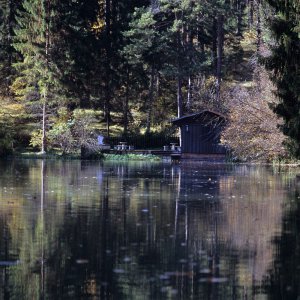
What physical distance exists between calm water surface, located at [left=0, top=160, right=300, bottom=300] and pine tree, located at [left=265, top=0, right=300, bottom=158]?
277cm

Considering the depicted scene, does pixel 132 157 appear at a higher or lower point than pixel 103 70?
lower

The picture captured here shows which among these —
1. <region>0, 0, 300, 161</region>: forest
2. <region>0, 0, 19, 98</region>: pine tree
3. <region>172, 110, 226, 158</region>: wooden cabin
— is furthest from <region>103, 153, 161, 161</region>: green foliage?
<region>0, 0, 19, 98</region>: pine tree

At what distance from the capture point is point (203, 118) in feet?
206

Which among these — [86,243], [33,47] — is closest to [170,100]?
[33,47]

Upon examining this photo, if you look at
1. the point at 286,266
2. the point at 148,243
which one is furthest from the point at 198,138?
the point at 286,266

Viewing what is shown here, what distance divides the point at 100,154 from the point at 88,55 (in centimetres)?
1210

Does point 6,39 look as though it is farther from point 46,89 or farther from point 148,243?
point 148,243

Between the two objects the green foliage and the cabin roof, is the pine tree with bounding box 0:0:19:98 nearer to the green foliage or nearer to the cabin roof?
the green foliage

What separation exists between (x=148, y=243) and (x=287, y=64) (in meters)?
16.9

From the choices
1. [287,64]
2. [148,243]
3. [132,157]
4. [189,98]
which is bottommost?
[148,243]

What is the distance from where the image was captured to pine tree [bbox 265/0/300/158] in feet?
101

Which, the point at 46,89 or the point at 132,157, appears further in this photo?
the point at 46,89

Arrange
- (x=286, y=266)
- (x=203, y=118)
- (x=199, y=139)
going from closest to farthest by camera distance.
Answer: (x=286, y=266) → (x=203, y=118) → (x=199, y=139)

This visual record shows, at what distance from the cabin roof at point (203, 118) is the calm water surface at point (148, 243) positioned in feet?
103
